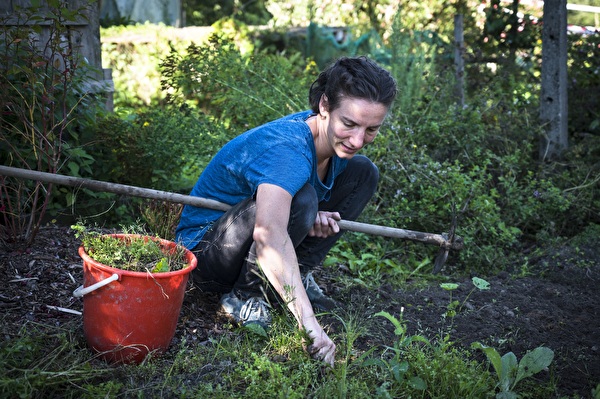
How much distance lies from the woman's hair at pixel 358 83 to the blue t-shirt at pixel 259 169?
0.64 ft

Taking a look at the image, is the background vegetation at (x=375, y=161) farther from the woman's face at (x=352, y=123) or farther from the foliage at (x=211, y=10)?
the foliage at (x=211, y=10)

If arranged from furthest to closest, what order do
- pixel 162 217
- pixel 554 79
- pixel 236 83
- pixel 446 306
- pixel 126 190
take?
pixel 554 79
pixel 236 83
pixel 162 217
pixel 446 306
pixel 126 190

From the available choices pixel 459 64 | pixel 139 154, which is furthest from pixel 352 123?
pixel 459 64

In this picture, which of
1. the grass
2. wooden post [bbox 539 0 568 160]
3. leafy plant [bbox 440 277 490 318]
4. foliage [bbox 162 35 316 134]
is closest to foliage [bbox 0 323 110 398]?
the grass

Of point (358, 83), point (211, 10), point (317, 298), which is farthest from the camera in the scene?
point (211, 10)

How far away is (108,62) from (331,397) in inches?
263

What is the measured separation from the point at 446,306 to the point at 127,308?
5.39 feet

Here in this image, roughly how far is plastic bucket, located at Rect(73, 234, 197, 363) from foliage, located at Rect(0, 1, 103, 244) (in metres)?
0.87

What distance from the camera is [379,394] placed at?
2271mm

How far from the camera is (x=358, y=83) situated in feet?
8.79

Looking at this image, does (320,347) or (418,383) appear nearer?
(418,383)

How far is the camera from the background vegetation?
2459 millimetres

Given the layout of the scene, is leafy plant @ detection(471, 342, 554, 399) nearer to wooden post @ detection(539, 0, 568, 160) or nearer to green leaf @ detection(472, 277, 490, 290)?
green leaf @ detection(472, 277, 490, 290)

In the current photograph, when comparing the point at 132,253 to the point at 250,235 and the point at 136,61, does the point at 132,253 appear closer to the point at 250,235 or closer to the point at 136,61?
the point at 250,235
